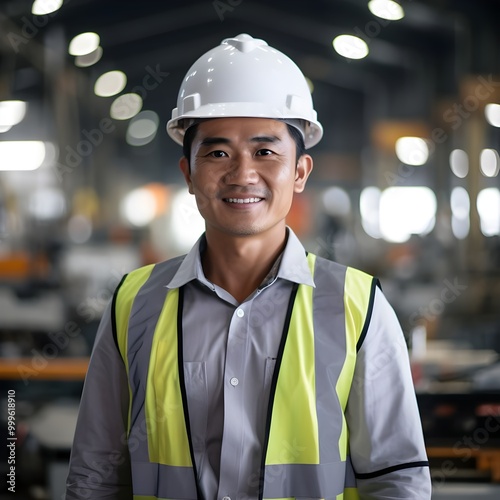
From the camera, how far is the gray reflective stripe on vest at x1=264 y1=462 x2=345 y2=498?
143 cm

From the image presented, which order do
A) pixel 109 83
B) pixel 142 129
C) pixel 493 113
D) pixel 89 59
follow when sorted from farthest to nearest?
1. pixel 142 129
2. pixel 109 83
3. pixel 89 59
4. pixel 493 113

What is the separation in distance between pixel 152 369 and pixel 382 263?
9.74 m

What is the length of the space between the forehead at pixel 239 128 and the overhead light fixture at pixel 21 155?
10.7 metres

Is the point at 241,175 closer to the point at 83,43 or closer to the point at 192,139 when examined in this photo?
the point at 192,139

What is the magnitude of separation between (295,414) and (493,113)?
27.9 feet

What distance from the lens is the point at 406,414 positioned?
1464 mm

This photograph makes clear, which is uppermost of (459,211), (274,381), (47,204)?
(47,204)

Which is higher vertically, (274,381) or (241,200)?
(241,200)

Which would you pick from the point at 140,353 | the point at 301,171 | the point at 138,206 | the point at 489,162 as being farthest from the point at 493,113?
the point at 140,353

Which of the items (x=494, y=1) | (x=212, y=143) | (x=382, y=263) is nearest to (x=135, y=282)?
(x=212, y=143)

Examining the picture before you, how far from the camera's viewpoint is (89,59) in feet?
43.3

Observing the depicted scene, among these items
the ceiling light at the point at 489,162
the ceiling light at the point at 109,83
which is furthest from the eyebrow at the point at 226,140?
the ceiling light at the point at 109,83

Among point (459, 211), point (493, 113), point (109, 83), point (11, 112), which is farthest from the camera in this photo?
point (109, 83)

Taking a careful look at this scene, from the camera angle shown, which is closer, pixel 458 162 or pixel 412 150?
pixel 458 162
